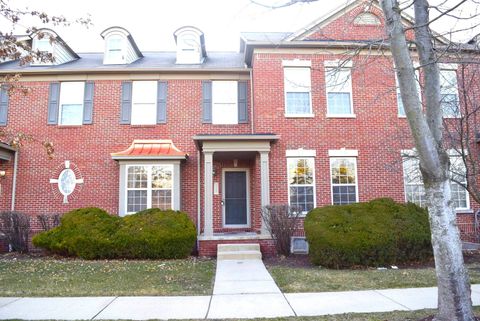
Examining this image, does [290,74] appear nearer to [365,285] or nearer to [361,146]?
[361,146]

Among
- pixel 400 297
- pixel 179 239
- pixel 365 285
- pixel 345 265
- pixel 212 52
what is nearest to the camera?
pixel 400 297

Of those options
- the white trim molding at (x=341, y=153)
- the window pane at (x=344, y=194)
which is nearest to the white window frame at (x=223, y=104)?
the white trim molding at (x=341, y=153)

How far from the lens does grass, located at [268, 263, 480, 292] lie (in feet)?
23.3

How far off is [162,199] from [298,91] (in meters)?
5.87

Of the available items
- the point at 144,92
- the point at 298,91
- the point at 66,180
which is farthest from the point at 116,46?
the point at 298,91

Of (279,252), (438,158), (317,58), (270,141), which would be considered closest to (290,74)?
(317,58)

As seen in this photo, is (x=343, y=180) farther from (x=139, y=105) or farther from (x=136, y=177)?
(x=139, y=105)

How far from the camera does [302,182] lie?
1255 cm

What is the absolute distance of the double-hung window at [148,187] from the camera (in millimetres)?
12875

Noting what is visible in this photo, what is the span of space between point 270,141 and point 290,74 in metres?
2.57

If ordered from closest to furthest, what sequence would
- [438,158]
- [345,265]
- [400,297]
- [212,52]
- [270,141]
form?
[438,158] < [400,297] < [345,265] < [270,141] < [212,52]

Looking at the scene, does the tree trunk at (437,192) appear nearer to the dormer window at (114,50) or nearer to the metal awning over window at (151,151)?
the metal awning over window at (151,151)

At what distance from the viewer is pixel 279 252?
10.9 m

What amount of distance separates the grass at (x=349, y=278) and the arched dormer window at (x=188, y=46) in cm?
907
